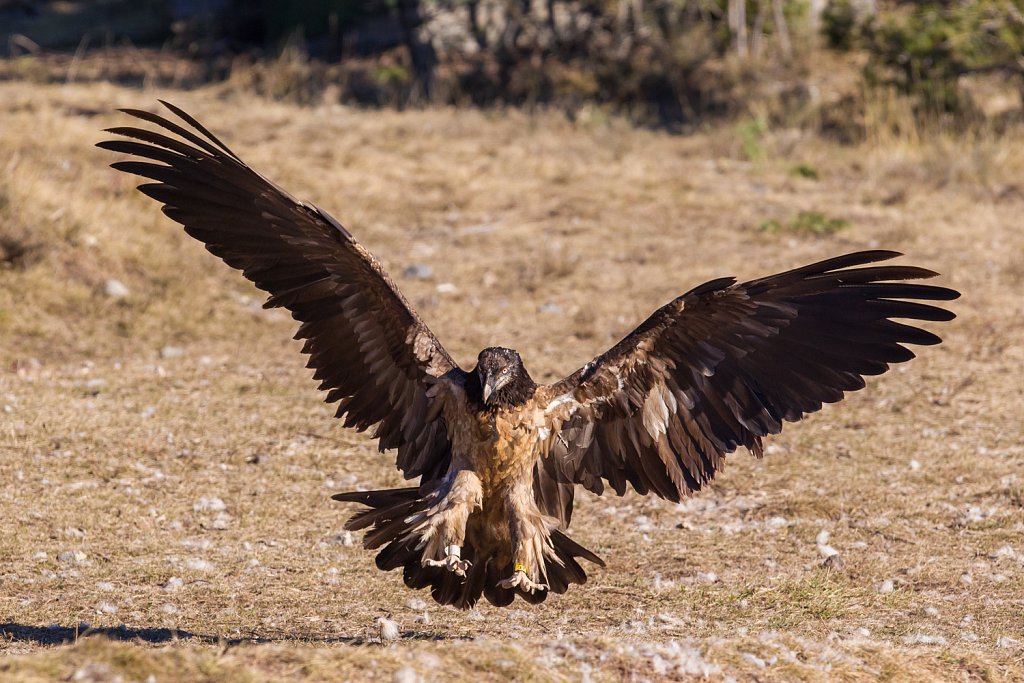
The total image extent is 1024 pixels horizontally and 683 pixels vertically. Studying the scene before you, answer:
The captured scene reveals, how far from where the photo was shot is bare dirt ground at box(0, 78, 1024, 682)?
4.97 m

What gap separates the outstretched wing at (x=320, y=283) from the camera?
5258 mm

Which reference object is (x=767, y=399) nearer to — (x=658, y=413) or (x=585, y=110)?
(x=658, y=413)

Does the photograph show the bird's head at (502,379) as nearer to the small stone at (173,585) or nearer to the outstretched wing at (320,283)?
the outstretched wing at (320,283)

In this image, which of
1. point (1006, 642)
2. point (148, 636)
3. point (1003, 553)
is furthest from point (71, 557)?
point (1003, 553)

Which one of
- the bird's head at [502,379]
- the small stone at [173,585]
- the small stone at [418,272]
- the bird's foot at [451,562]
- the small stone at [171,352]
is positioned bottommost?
the small stone at [173,585]

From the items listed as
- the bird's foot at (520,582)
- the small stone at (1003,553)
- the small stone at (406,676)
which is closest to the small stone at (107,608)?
the bird's foot at (520,582)

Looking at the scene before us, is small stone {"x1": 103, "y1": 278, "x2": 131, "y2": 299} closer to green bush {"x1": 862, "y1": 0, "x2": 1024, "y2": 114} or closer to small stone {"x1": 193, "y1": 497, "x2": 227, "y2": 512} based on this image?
small stone {"x1": 193, "y1": 497, "x2": 227, "y2": 512}

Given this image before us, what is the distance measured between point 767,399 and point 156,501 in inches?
132

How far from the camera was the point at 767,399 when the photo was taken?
521 centimetres

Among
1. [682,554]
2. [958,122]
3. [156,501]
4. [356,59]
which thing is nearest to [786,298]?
[682,554]

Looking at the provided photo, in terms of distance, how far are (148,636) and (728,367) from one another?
2.59m

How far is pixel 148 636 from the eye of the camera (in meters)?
4.93

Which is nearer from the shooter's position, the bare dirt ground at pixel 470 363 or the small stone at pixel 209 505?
the bare dirt ground at pixel 470 363

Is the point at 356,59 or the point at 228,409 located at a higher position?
the point at 356,59
